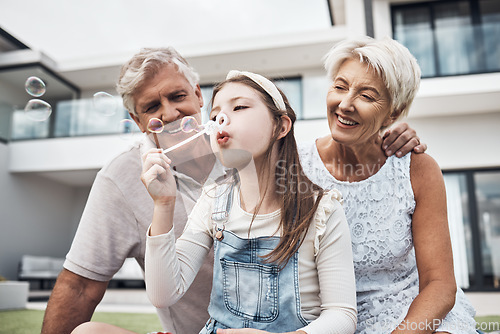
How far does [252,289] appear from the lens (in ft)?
3.34

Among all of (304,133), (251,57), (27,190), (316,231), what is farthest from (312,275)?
(27,190)

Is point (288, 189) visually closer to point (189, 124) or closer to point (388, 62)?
point (189, 124)

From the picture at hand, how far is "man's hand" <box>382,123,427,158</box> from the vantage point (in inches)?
57.1

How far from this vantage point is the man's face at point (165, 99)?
56.3 inches

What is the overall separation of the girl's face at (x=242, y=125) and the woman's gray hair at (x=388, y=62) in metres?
0.40

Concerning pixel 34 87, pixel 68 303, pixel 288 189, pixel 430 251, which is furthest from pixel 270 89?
pixel 34 87

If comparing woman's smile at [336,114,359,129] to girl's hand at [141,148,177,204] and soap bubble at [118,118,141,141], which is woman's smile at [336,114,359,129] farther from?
soap bubble at [118,118,141,141]

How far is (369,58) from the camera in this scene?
1.29 m

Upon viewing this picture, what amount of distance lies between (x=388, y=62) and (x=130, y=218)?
3.14 feet

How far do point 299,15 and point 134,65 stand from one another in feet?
32.3

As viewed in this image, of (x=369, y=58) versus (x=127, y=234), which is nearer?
(x=369, y=58)

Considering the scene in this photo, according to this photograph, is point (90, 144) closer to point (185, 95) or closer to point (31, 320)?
point (31, 320)

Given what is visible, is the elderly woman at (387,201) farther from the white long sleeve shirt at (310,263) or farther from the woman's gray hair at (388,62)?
the white long sleeve shirt at (310,263)

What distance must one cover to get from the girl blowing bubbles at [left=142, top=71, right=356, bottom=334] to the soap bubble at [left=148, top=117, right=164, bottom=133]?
279 millimetres
